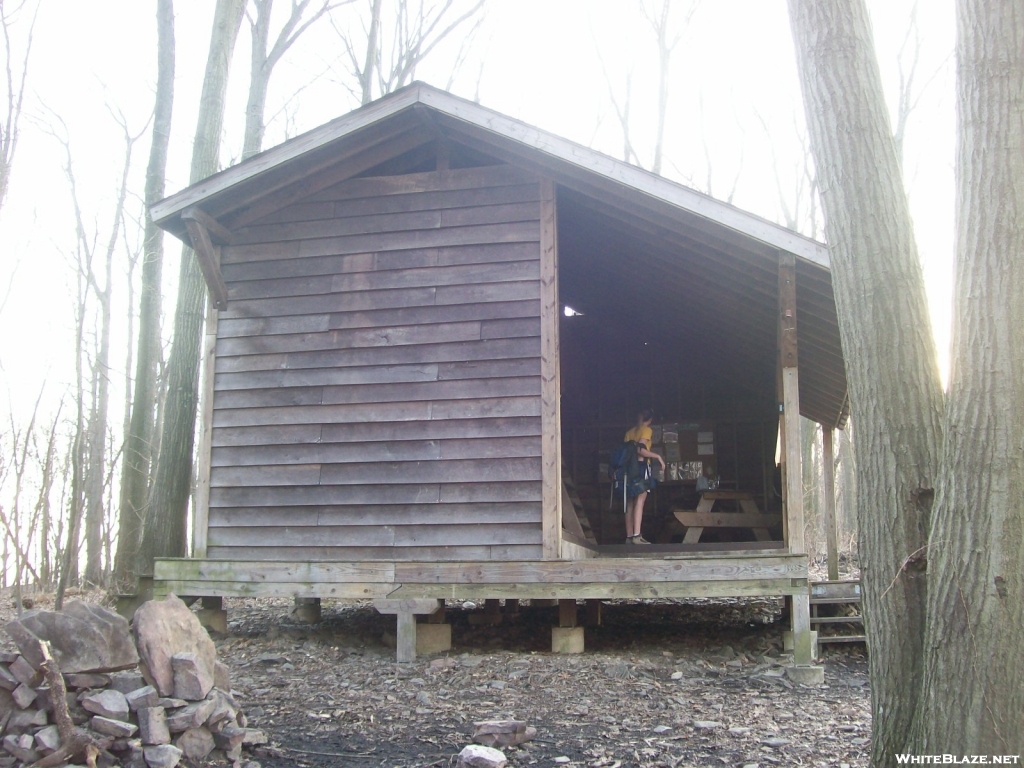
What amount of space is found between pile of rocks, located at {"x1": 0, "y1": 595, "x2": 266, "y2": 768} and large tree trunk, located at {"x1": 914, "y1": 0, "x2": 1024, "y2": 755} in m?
3.74

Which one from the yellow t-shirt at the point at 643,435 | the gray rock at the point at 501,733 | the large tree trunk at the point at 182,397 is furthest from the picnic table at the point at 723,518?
the large tree trunk at the point at 182,397

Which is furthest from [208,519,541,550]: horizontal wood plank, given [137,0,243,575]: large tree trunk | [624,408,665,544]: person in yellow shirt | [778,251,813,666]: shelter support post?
[624,408,665,544]: person in yellow shirt

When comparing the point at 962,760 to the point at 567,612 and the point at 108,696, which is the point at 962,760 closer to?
the point at 108,696

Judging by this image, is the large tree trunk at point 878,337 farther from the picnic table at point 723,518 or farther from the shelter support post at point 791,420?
the picnic table at point 723,518

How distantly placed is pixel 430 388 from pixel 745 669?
3.79 meters

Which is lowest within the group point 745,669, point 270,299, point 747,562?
point 745,669

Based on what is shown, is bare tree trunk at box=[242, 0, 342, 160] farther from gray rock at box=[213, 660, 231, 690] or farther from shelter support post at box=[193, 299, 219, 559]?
gray rock at box=[213, 660, 231, 690]

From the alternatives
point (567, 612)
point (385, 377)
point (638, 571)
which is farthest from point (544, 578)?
point (385, 377)

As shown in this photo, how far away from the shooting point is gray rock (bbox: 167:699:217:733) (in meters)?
4.89

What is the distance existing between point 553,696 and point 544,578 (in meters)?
1.32

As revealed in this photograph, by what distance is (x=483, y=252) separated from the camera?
8.44m

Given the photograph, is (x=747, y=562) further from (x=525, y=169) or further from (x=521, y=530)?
(x=525, y=169)

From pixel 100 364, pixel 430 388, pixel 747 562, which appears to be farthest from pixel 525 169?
pixel 100 364

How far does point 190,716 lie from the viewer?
16.2 feet
